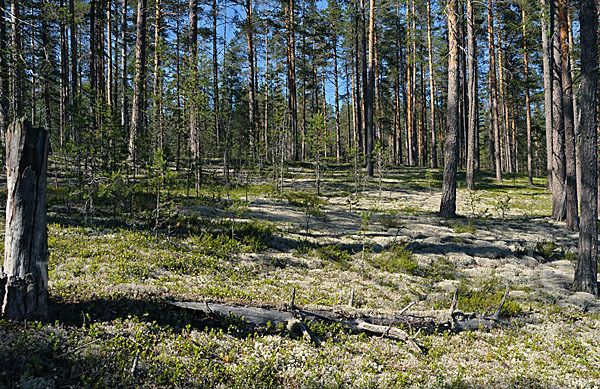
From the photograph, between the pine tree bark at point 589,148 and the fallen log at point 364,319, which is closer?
the fallen log at point 364,319

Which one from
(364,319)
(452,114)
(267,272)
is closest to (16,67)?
(267,272)

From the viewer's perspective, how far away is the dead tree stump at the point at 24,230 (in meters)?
3.85

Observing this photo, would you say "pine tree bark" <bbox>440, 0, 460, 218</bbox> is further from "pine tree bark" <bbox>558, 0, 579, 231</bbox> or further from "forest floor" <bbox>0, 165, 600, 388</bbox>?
"pine tree bark" <bbox>558, 0, 579, 231</bbox>

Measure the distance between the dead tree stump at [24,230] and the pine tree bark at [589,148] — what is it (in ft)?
34.6

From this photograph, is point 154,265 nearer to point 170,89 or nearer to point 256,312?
point 256,312

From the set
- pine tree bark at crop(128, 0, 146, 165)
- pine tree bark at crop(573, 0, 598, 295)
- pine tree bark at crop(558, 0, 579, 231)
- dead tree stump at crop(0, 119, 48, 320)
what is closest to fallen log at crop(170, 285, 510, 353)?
dead tree stump at crop(0, 119, 48, 320)

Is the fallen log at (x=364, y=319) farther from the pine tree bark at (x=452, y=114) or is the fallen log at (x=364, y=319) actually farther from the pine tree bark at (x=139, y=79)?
the pine tree bark at (x=139, y=79)

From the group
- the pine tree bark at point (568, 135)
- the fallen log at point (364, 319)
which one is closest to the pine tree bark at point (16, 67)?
the fallen log at point (364, 319)

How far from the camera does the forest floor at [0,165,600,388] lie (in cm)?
383

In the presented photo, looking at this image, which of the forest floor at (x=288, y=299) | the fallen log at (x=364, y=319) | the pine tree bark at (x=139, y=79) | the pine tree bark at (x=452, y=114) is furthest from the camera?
the pine tree bark at (x=139, y=79)

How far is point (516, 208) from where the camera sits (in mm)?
16562

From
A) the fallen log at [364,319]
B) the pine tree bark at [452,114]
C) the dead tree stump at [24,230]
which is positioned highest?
the pine tree bark at [452,114]

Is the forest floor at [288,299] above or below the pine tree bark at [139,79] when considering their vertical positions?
below

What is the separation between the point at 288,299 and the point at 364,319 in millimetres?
1465
